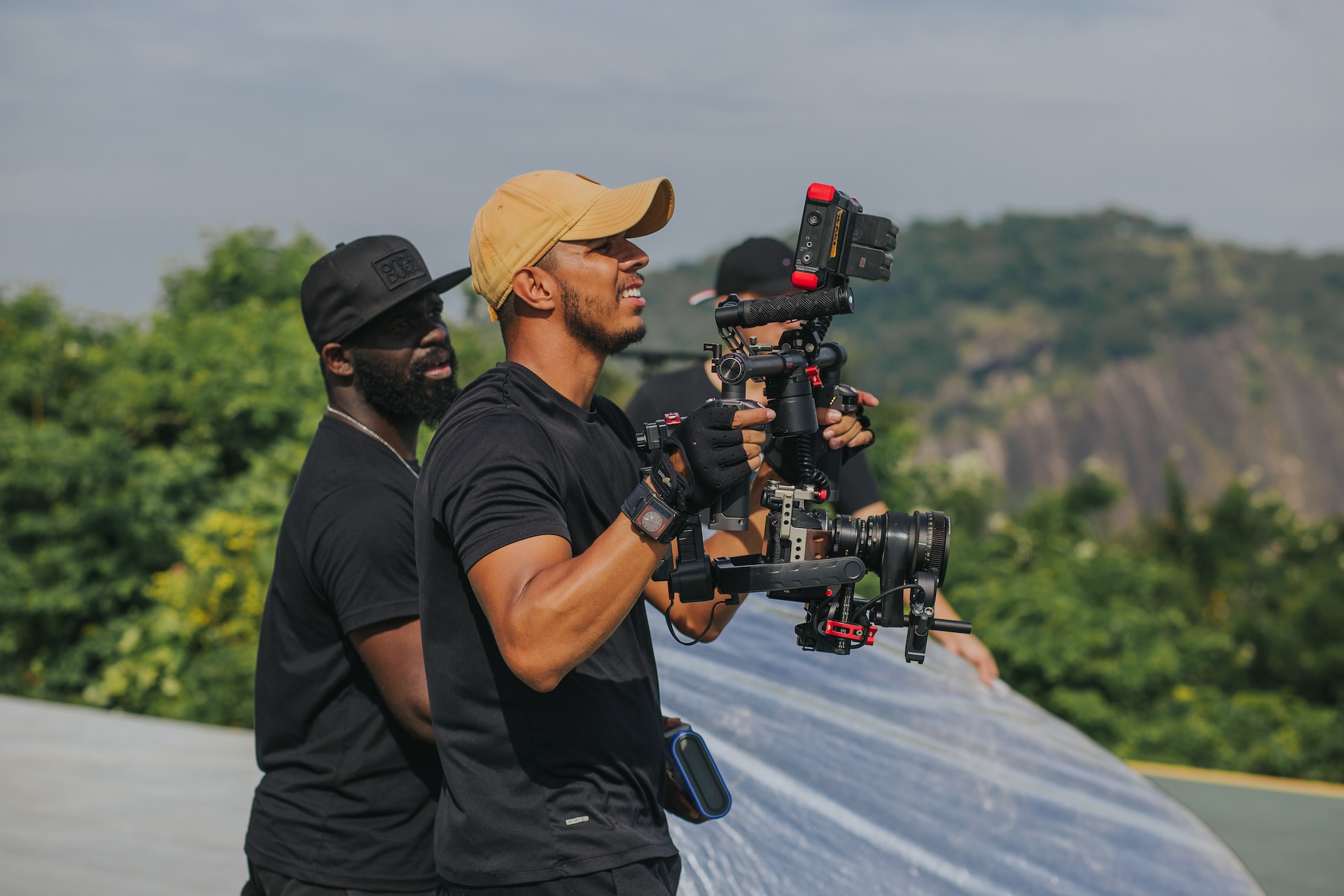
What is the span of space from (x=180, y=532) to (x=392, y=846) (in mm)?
9029

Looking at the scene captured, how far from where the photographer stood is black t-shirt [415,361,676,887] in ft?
5.68

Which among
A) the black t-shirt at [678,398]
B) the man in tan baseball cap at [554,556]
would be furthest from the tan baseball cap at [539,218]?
the black t-shirt at [678,398]

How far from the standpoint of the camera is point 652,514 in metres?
1.60

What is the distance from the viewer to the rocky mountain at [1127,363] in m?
108

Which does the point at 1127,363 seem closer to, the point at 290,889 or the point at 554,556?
the point at 290,889

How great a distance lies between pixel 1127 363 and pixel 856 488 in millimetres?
117246

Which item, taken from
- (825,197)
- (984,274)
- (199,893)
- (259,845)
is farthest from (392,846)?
(984,274)

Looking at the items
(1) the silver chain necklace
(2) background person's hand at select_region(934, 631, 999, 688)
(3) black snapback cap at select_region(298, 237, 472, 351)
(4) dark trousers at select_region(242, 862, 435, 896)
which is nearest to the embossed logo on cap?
(3) black snapback cap at select_region(298, 237, 472, 351)

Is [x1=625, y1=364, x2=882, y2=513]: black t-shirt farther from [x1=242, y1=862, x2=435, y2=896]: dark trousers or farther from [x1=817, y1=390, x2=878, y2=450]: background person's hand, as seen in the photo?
[x1=242, y1=862, x2=435, y2=896]: dark trousers

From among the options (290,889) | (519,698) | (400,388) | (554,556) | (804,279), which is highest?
(804,279)

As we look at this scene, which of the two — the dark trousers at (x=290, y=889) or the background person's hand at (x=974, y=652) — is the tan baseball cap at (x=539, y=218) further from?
the background person's hand at (x=974, y=652)

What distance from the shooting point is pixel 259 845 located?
7.66ft

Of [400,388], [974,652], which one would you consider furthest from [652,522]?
[974,652]

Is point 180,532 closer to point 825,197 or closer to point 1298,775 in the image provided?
point 825,197
